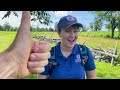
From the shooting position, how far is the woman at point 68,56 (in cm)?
221

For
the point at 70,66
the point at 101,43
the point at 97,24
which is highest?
the point at 97,24

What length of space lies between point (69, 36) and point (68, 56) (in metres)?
0.15

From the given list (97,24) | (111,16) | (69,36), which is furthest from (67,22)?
(111,16)

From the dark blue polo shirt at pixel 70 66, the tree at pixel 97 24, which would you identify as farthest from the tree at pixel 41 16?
the tree at pixel 97 24

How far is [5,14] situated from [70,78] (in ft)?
2.20

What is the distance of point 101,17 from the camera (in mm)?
2314

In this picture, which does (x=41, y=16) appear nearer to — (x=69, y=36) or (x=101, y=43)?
(x=69, y=36)

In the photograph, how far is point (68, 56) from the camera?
87.4 inches

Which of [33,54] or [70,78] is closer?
[33,54]

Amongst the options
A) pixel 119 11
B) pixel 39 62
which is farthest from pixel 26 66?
pixel 119 11

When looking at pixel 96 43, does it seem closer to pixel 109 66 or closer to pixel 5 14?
pixel 109 66

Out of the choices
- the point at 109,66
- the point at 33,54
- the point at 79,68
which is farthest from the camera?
the point at 109,66

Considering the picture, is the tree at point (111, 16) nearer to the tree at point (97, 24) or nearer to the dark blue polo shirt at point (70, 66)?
the tree at point (97, 24)

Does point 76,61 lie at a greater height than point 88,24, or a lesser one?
lesser
